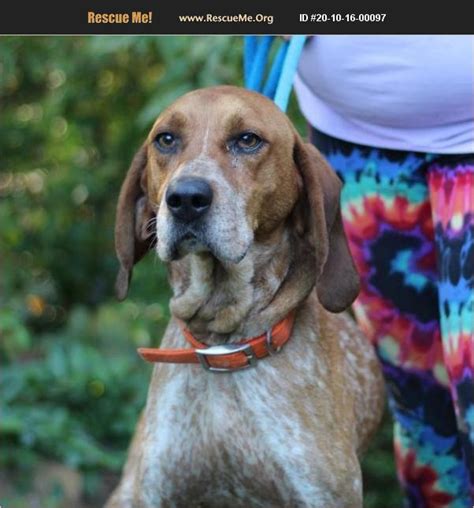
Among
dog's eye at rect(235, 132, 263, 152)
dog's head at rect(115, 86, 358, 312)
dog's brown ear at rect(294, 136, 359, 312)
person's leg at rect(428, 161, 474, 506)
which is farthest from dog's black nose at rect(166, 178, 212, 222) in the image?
person's leg at rect(428, 161, 474, 506)

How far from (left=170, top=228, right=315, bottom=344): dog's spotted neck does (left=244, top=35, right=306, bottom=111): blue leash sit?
1.64 ft

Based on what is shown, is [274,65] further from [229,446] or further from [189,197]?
[229,446]

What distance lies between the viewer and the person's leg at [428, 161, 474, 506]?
3766 millimetres

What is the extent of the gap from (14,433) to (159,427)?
78.9 inches

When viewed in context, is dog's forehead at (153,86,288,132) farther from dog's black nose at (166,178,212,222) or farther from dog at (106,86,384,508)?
dog's black nose at (166,178,212,222)

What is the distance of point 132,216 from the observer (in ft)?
12.6

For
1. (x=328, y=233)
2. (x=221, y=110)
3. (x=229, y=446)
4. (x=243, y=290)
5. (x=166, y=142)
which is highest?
(x=221, y=110)

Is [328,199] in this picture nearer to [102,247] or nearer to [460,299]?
[460,299]

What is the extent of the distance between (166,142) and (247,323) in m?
0.62

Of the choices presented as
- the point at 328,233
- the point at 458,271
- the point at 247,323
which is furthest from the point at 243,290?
the point at 458,271

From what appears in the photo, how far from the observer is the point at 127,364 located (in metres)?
6.07

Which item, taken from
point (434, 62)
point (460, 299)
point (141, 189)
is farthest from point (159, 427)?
point (434, 62)

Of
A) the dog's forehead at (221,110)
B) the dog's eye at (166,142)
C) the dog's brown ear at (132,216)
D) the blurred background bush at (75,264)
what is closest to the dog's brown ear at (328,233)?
the dog's forehead at (221,110)

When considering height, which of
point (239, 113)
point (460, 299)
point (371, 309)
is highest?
point (239, 113)
